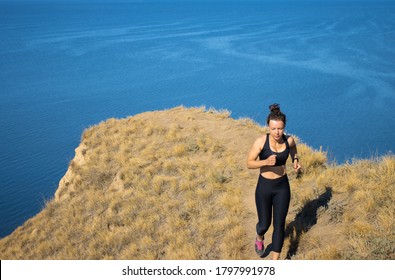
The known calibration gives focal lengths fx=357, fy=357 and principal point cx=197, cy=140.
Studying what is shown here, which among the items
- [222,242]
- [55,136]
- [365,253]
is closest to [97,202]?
[222,242]

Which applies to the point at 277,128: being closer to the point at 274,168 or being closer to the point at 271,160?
the point at 271,160

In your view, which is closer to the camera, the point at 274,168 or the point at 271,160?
the point at 271,160

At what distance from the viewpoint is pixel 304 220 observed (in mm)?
7312

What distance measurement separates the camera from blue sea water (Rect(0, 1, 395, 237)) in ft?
152

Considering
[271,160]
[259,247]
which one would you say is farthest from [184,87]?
[271,160]

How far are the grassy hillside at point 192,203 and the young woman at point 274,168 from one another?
1197 millimetres

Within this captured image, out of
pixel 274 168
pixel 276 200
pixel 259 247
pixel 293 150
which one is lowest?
pixel 259 247

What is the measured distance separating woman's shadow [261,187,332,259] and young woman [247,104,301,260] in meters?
1.15

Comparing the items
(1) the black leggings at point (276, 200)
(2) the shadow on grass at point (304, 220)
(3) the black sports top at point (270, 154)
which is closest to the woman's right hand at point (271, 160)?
(3) the black sports top at point (270, 154)

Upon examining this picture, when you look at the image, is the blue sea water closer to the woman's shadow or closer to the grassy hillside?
the grassy hillside

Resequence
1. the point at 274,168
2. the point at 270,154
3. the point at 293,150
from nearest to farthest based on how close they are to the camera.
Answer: the point at 270,154
the point at 274,168
the point at 293,150

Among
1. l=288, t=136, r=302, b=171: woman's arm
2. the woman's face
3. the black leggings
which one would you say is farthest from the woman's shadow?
the woman's face

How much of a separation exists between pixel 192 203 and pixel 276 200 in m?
4.16

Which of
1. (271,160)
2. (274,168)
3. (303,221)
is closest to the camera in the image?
(271,160)
